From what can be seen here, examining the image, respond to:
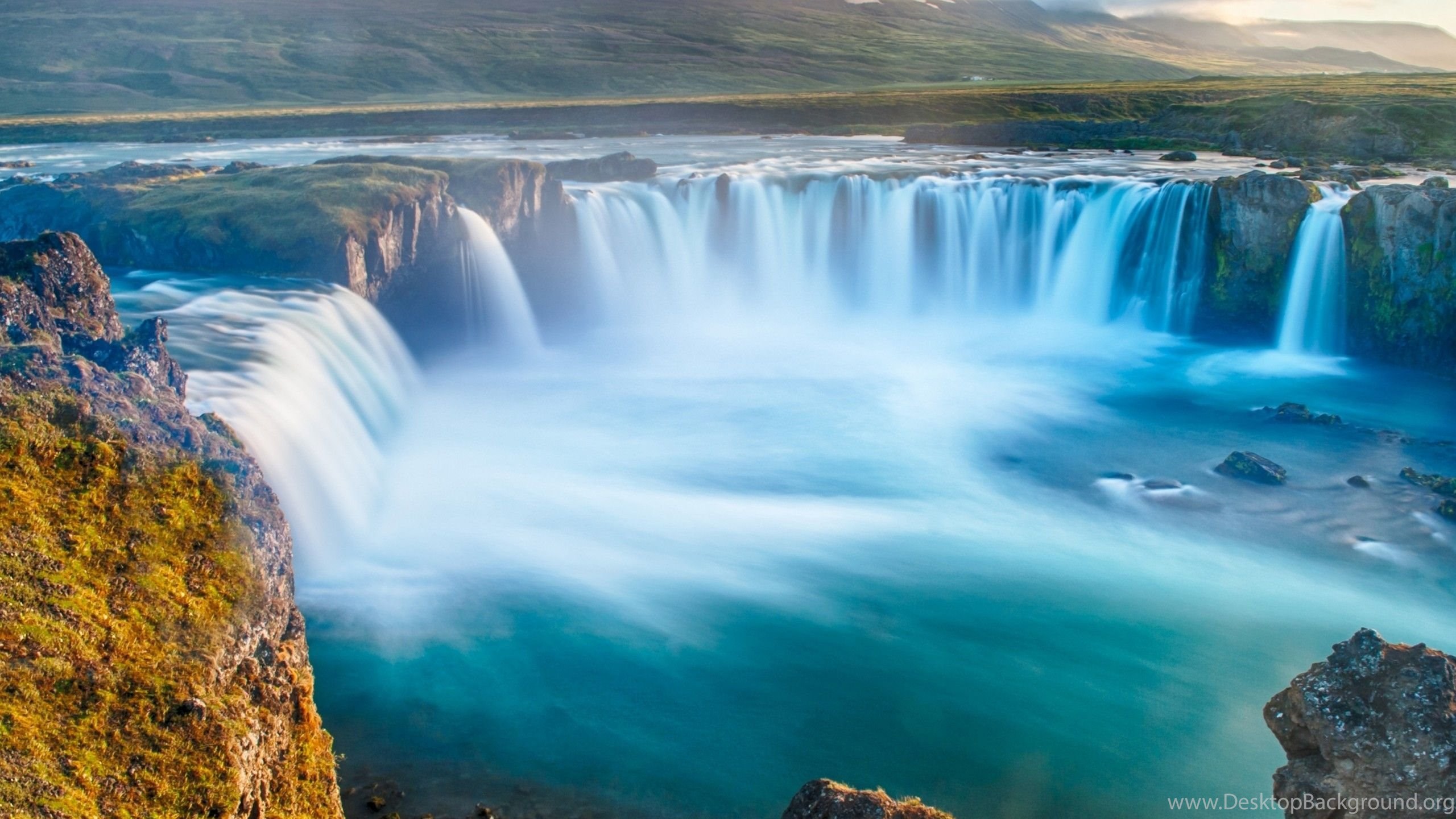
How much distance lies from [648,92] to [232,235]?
114 meters

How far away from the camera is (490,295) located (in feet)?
111

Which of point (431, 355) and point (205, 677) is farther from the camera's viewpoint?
point (431, 355)

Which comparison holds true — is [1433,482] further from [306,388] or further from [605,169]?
[605,169]

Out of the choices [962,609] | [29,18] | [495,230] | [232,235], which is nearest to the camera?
[962,609]

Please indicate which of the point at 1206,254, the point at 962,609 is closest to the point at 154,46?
the point at 1206,254

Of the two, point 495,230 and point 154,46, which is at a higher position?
point 154,46

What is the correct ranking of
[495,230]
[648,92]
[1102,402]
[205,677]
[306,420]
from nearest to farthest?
[205,677] < [306,420] < [1102,402] < [495,230] < [648,92]

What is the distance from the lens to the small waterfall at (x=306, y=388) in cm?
1694

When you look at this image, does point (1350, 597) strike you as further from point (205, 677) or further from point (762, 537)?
point (205, 677)

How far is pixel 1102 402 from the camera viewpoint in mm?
29453

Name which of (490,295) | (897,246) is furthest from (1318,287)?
(490,295)

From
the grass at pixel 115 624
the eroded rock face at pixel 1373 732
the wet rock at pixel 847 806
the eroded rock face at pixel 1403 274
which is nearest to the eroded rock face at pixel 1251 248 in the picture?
the eroded rock face at pixel 1403 274

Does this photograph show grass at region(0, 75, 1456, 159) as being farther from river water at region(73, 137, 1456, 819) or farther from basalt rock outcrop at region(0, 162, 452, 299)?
basalt rock outcrop at region(0, 162, 452, 299)

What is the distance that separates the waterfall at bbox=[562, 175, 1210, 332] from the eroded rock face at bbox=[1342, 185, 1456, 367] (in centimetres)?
523
